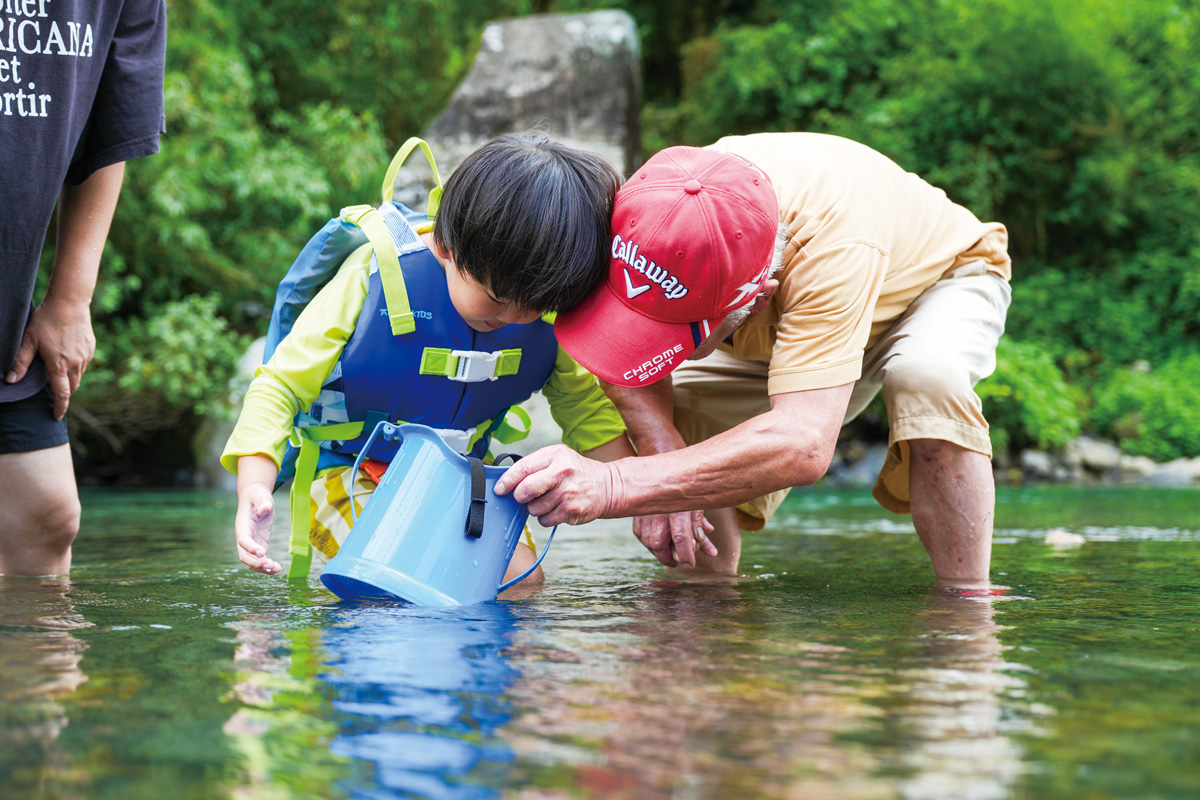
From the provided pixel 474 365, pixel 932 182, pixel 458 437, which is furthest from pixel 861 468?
pixel 474 365

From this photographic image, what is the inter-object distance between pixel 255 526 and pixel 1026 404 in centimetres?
846

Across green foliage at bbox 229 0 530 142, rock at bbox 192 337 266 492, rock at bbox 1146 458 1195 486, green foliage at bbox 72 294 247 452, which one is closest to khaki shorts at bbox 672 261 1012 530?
rock at bbox 192 337 266 492

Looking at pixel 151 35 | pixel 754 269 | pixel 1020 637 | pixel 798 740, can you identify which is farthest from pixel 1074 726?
pixel 151 35

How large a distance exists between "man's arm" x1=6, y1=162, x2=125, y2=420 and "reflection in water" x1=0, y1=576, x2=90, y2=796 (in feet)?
1.85

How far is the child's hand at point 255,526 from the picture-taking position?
1.99 meters

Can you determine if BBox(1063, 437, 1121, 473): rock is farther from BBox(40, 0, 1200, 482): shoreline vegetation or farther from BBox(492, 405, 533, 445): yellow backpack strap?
BBox(492, 405, 533, 445): yellow backpack strap

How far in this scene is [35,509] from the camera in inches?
102

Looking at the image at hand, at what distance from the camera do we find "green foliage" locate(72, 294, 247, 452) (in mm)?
8758

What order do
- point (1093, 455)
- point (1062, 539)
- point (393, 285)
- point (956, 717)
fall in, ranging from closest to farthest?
point (956, 717) → point (393, 285) → point (1062, 539) → point (1093, 455)

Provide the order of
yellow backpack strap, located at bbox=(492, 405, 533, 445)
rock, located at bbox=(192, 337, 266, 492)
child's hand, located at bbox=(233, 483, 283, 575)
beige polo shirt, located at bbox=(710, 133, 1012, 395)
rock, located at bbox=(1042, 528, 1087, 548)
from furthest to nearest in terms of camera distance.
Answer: rock, located at bbox=(192, 337, 266, 492), rock, located at bbox=(1042, 528, 1087, 548), yellow backpack strap, located at bbox=(492, 405, 533, 445), beige polo shirt, located at bbox=(710, 133, 1012, 395), child's hand, located at bbox=(233, 483, 283, 575)

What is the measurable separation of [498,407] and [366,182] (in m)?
9.16

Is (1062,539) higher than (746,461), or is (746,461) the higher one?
(746,461)

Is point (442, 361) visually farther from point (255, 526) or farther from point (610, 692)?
point (610, 692)

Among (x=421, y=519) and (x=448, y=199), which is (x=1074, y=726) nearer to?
(x=421, y=519)
